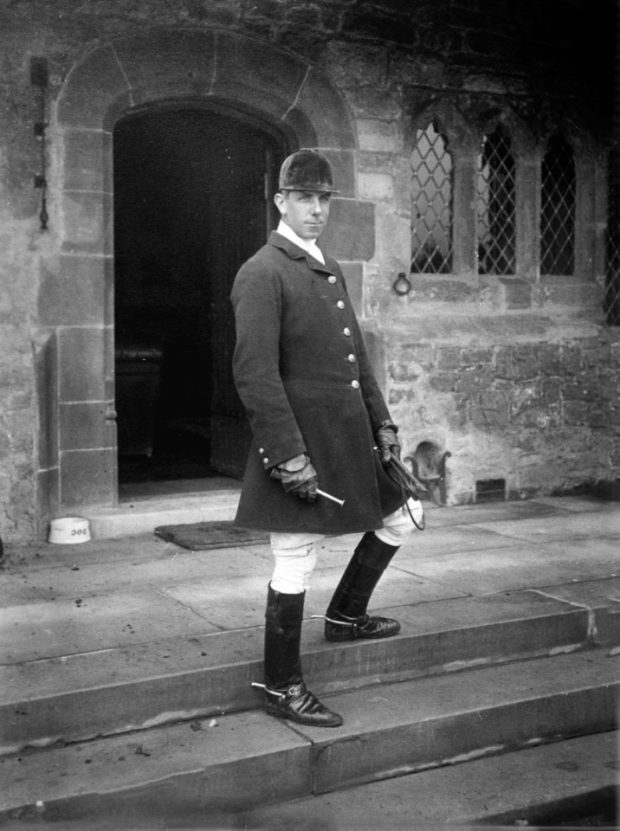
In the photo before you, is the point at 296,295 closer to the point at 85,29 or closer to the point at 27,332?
the point at 27,332

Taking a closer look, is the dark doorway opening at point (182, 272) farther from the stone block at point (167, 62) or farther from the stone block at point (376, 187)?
the stone block at point (376, 187)

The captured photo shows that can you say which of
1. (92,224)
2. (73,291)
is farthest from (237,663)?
(92,224)

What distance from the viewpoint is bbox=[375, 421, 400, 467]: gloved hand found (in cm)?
471

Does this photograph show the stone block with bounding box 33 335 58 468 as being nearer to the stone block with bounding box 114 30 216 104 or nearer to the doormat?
the doormat

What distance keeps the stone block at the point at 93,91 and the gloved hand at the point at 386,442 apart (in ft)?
10.9

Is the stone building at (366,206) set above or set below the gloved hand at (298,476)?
above

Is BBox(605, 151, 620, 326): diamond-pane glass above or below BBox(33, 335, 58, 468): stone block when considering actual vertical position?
above

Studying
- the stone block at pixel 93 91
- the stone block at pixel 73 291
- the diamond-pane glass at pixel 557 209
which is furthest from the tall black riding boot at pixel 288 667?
the diamond-pane glass at pixel 557 209

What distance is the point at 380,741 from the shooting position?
4.25 metres

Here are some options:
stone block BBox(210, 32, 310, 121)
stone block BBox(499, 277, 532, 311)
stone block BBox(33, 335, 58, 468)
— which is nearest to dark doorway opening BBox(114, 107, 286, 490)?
stone block BBox(210, 32, 310, 121)

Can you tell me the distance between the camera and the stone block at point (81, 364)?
Result: 7.01 m

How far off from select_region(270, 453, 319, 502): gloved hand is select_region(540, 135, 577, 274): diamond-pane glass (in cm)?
535

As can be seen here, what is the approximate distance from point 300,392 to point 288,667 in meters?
1.05

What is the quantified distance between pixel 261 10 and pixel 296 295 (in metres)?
3.82
